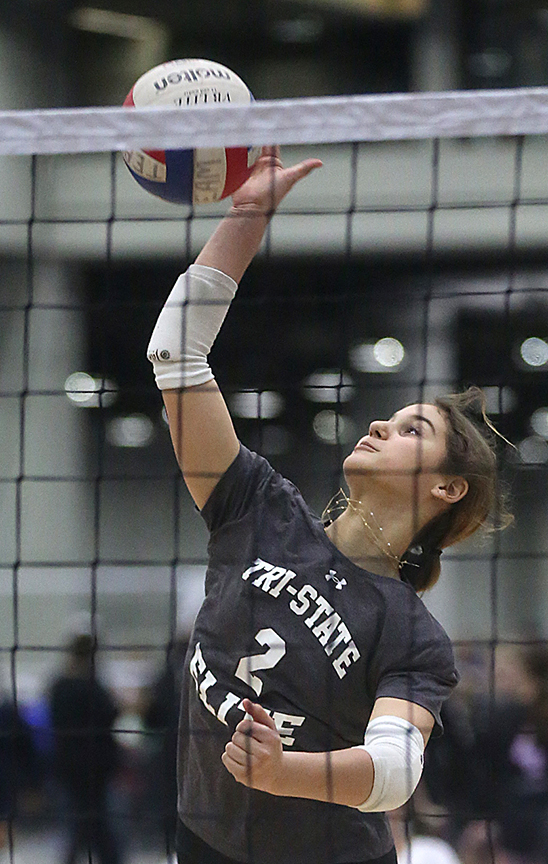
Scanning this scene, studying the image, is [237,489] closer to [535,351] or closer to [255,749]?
[255,749]

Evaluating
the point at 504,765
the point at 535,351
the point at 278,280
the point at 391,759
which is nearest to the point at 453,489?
the point at 391,759

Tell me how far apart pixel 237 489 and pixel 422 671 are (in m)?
0.47

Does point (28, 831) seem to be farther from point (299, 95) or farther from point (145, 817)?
point (299, 95)

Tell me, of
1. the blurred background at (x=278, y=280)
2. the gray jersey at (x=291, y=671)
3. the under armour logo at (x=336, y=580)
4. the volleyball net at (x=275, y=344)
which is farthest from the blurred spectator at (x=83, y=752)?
the under armour logo at (x=336, y=580)

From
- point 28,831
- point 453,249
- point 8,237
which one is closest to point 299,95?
point 453,249

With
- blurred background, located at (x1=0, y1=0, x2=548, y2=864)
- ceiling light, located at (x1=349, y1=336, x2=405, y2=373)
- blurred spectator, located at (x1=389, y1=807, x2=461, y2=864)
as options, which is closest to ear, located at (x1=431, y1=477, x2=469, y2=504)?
blurred spectator, located at (x1=389, y1=807, x2=461, y2=864)

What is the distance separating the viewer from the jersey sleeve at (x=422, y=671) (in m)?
1.66

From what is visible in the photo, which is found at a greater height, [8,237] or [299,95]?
[299,95]

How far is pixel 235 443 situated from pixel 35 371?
6.65 meters

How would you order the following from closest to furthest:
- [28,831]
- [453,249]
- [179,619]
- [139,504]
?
[28,831]
[179,619]
[453,249]
[139,504]

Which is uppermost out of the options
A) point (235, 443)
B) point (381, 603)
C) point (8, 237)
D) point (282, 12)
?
point (282, 12)

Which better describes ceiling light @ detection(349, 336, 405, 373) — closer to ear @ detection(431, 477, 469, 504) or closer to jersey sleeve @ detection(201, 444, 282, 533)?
ear @ detection(431, 477, 469, 504)

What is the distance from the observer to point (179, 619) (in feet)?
22.6

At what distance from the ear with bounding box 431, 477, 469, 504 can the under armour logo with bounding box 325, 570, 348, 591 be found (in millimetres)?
260
